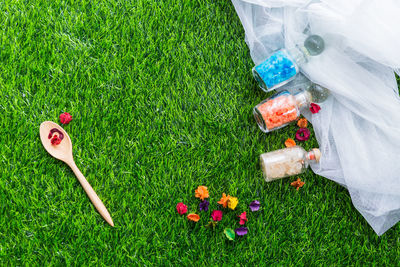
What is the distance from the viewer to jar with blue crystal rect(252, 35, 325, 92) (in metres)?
1.34

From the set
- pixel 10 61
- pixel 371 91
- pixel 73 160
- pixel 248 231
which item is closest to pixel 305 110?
pixel 371 91

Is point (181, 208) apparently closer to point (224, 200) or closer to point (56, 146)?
point (224, 200)

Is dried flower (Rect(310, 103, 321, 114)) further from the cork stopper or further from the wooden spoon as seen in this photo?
the wooden spoon

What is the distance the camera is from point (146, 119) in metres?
1.37

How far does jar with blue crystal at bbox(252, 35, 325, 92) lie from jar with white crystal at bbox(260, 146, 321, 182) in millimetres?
242

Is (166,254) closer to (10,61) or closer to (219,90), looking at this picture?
(219,90)

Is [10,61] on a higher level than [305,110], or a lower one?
higher

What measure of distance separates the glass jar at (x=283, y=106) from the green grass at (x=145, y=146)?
0.05 m

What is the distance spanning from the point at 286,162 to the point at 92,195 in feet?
2.23

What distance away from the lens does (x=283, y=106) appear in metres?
1.34

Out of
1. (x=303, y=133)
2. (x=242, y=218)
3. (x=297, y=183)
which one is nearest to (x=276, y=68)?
(x=303, y=133)

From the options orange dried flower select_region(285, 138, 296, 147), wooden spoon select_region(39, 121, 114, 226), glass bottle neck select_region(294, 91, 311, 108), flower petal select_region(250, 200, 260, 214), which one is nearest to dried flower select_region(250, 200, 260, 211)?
flower petal select_region(250, 200, 260, 214)

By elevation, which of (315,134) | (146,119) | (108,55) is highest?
(108,55)

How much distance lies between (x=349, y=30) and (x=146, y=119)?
764mm
